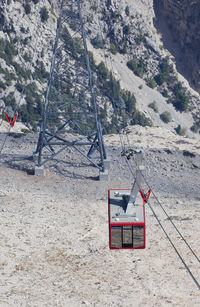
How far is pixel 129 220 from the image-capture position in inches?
519

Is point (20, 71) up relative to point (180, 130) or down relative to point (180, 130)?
up

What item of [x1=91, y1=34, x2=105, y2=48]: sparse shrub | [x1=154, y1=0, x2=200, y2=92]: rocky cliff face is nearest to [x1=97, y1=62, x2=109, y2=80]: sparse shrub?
[x1=91, y1=34, x2=105, y2=48]: sparse shrub

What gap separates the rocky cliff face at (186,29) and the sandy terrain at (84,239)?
6546 cm

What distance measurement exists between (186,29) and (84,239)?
283 feet

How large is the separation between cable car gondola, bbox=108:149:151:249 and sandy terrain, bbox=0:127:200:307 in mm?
4926

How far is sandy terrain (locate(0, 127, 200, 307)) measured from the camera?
17656 mm

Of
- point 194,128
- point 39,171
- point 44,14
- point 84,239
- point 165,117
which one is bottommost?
point 84,239

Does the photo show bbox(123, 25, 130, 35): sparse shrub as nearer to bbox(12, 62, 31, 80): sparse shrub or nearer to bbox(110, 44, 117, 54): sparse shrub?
bbox(110, 44, 117, 54): sparse shrub

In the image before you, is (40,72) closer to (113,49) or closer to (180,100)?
(113,49)

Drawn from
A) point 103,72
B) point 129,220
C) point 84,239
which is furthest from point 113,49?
point 129,220

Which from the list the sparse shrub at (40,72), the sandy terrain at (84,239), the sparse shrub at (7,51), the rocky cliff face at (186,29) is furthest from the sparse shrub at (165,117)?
the sandy terrain at (84,239)

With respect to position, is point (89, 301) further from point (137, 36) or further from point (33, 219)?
Result: point (137, 36)

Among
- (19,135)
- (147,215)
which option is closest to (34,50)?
(19,135)

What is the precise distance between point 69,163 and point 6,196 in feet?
30.4
